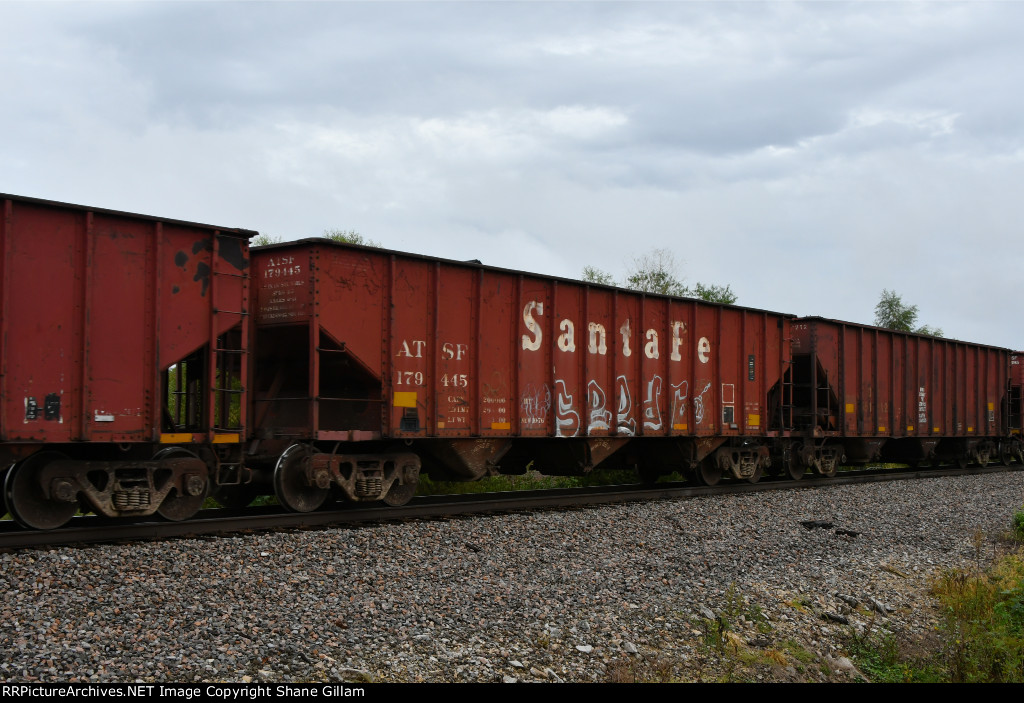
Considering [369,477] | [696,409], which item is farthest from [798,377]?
[369,477]

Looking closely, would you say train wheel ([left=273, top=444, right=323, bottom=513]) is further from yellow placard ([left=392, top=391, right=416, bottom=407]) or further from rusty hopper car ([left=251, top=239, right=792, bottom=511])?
yellow placard ([left=392, top=391, right=416, bottom=407])

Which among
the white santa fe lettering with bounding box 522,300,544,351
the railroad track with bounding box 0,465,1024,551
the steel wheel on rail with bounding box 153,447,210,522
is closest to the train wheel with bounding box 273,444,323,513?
the railroad track with bounding box 0,465,1024,551

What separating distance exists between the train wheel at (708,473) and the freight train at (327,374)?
3 cm

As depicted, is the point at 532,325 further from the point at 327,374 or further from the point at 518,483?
the point at 518,483

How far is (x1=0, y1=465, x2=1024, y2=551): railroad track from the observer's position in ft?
26.9

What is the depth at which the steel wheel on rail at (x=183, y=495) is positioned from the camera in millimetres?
9117

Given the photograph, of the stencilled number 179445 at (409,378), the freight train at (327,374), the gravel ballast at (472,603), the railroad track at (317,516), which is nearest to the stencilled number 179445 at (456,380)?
the freight train at (327,374)

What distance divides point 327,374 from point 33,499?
12.7 feet

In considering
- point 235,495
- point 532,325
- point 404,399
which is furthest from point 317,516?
point 532,325

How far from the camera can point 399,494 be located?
11.1 metres

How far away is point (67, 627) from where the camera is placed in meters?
5.55

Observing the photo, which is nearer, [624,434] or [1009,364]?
[624,434]

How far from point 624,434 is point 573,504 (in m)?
1.93
